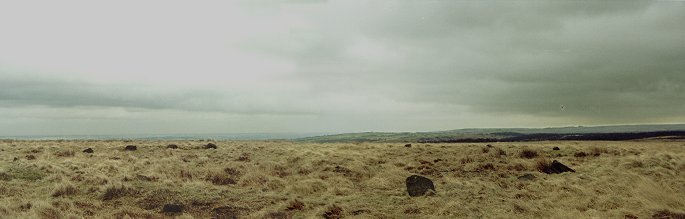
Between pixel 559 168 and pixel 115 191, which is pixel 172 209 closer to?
pixel 115 191

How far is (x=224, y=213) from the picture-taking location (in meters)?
14.3

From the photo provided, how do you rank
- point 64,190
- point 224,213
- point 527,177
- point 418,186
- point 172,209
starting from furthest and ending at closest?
1. point 527,177
2. point 64,190
3. point 418,186
4. point 172,209
5. point 224,213

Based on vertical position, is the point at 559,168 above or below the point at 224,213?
above

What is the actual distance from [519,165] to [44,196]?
22778 mm

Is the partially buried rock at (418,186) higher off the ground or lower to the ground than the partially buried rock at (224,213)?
higher

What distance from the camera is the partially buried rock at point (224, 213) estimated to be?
13.8 metres

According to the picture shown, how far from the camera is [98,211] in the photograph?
14.5m

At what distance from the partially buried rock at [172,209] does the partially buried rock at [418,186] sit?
331 inches

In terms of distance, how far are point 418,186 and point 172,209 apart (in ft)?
29.7

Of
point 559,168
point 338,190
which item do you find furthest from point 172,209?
point 559,168

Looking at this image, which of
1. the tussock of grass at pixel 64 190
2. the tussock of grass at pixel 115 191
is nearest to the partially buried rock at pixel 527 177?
the tussock of grass at pixel 115 191

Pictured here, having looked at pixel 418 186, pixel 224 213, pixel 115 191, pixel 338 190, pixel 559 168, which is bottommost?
pixel 224 213

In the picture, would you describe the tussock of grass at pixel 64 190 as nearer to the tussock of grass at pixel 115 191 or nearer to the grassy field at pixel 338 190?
the grassy field at pixel 338 190

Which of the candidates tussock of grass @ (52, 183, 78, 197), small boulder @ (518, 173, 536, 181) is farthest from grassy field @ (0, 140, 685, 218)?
small boulder @ (518, 173, 536, 181)
